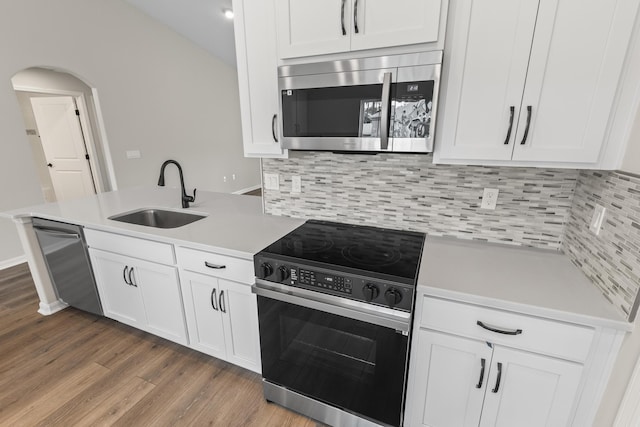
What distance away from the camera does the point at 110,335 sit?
225 cm

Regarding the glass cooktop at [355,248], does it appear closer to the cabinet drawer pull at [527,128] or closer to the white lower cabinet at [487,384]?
the white lower cabinet at [487,384]

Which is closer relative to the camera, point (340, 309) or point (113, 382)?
point (340, 309)

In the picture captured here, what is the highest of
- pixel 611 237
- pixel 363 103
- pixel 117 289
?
pixel 363 103

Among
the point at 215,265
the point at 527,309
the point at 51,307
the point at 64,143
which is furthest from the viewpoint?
the point at 64,143

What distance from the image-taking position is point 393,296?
1193 mm

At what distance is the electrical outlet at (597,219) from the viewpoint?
3.92ft

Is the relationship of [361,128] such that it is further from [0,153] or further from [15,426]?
[0,153]

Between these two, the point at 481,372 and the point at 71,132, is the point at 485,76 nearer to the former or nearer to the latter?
the point at 481,372

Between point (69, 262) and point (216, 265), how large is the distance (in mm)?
1445

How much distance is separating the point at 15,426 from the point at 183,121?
4759 mm

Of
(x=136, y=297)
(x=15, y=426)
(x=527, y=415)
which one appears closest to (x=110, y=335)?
(x=136, y=297)

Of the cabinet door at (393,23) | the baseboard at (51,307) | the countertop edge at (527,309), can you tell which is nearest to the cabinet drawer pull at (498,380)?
the countertop edge at (527,309)

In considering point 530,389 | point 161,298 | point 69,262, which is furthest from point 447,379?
point 69,262

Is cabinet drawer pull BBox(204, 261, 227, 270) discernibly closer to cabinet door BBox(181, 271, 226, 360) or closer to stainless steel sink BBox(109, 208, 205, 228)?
cabinet door BBox(181, 271, 226, 360)
